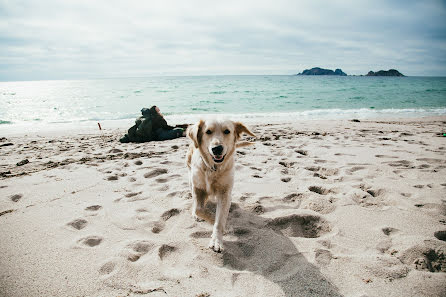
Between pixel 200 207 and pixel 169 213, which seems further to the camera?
pixel 169 213

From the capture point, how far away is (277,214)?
282 centimetres

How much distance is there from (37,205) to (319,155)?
4.95 m

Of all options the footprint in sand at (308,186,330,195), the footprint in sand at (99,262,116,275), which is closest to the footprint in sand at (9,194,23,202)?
the footprint in sand at (99,262,116,275)

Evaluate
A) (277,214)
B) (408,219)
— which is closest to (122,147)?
(277,214)

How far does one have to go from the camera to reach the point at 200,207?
2.78 meters

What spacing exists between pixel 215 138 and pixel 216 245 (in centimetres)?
108

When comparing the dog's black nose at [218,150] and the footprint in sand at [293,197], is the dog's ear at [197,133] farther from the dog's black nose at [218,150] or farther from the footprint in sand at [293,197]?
the footprint in sand at [293,197]

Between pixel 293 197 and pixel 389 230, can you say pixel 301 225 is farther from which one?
pixel 389 230

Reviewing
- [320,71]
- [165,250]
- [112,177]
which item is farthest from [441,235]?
[320,71]

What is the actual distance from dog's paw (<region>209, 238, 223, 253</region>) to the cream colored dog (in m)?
0.23

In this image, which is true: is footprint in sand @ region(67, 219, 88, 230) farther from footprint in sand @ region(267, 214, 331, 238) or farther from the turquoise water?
the turquoise water

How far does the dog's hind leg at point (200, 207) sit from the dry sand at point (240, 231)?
0.09 meters

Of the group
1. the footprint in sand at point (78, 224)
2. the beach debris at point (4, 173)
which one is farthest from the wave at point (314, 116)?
the footprint in sand at point (78, 224)

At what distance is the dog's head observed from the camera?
2.52 m
